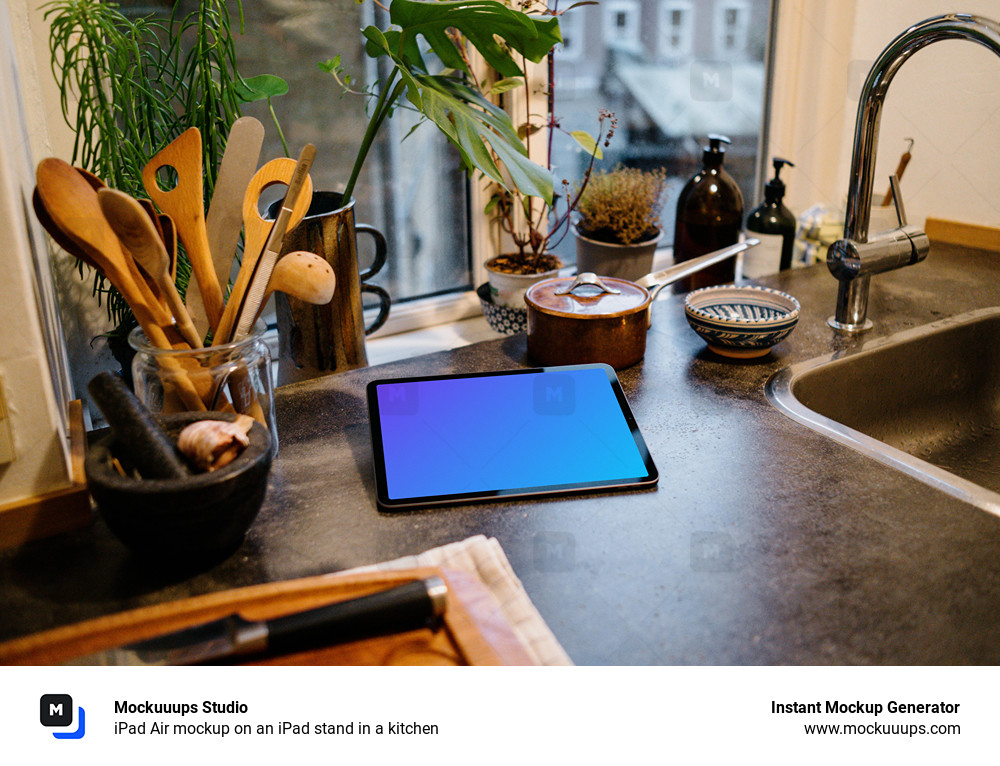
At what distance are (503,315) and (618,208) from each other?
0.29 meters

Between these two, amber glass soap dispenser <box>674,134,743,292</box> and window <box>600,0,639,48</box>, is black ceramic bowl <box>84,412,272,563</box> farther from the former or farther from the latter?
window <box>600,0,639,48</box>

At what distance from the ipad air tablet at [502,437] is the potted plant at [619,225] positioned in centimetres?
51

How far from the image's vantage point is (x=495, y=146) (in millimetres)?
924

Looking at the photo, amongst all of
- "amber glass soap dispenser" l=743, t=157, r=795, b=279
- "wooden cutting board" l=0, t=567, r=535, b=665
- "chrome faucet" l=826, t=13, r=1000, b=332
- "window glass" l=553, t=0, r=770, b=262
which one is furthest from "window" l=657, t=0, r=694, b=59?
"wooden cutting board" l=0, t=567, r=535, b=665

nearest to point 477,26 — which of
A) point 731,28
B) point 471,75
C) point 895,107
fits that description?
point 471,75

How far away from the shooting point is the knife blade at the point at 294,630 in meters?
0.55

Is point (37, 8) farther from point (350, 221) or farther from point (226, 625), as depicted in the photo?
point (226, 625)

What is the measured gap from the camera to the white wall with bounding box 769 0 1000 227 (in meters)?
1.48

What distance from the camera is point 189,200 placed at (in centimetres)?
79

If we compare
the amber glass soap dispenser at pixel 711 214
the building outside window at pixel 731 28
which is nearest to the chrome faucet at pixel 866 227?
the amber glass soap dispenser at pixel 711 214

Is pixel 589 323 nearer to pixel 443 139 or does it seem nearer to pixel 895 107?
pixel 443 139
